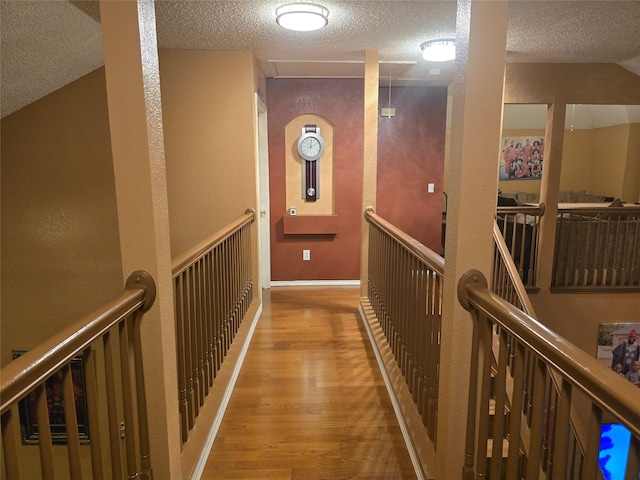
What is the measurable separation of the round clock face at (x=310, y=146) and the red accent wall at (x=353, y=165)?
0.65 ft

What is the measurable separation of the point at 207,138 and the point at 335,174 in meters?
1.73

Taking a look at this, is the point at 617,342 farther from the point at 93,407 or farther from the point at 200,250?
the point at 93,407

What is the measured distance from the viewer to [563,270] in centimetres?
487

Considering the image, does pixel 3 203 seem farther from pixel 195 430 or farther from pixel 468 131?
pixel 468 131

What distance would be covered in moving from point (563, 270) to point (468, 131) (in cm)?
417

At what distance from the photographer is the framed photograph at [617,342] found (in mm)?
4992

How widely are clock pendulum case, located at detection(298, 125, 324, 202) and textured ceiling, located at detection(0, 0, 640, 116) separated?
90 centimetres

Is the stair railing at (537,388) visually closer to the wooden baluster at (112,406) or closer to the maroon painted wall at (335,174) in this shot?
the wooden baluster at (112,406)

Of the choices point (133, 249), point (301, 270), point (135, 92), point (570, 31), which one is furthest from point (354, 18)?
point (301, 270)

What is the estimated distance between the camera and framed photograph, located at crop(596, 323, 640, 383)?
4.99 metres

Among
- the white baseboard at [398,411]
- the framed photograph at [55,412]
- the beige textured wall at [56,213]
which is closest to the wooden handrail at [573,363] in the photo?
the white baseboard at [398,411]

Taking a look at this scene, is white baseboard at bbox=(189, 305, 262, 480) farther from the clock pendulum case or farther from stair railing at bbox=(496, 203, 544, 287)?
stair railing at bbox=(496, 203, 544, 287)

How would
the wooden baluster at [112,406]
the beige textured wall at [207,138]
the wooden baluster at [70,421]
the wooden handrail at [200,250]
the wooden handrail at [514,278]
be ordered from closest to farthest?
the wooden baluster at [70,421]
the wooden baluster at [112,406]
the wooden handrail at [200,250]
the wooden handrail at [514,278]
the beige textured wall at [207,138]

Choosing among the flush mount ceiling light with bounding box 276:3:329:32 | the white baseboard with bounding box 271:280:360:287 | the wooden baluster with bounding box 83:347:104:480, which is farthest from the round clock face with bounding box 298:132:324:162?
the wooden baluster with bounding box 83:347:104:480
